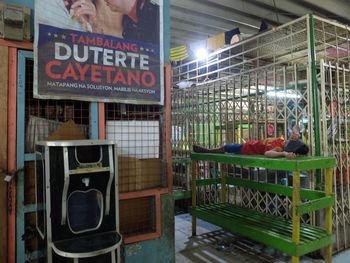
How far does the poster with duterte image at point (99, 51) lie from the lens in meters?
2.33

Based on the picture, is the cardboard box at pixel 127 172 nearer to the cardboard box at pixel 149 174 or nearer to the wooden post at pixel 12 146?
the cardboard box at pixel 149 174

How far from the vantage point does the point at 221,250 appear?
143 inches

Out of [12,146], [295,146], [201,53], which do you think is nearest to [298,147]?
[295,146]

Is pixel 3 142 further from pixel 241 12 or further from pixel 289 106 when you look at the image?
pixel 241 12

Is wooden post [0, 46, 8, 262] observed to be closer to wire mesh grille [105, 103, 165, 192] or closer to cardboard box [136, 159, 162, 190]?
wire mesh grille [105, 103, 165, 192]

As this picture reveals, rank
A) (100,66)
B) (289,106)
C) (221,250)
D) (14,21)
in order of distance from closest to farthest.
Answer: (14,21)
(100,66)
(221,250)
(289,106)

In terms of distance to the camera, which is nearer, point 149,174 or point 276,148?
point 149,174

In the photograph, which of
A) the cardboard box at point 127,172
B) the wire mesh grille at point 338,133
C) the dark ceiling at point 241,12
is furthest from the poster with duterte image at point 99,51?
the wire mesh grille at point 338,133

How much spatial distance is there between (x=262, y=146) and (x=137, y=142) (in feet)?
5.28

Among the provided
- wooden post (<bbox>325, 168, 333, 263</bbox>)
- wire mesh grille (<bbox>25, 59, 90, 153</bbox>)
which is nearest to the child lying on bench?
wooden post (<bbox>325, 168, 333, 263</bbox>)

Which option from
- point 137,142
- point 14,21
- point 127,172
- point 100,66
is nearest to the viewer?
point 14,21

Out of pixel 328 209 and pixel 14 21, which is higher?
pixel 14 21

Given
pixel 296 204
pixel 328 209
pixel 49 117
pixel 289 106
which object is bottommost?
pixel 328 209

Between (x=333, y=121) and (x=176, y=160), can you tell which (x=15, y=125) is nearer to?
(x=176, y=160)
